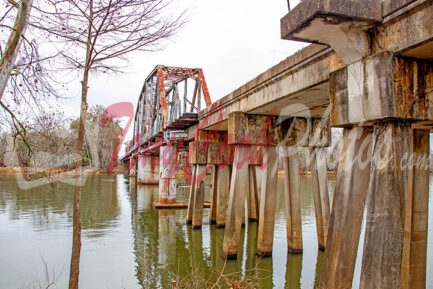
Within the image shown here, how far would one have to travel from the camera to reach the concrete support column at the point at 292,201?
397 inches

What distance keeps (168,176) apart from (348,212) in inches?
628

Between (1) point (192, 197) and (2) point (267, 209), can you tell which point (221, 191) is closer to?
(1) point (192, 197)

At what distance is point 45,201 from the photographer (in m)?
22.3

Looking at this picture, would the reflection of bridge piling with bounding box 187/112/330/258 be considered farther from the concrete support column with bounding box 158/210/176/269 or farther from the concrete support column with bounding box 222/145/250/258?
the concrete support column with bounding box 158/210/176/269

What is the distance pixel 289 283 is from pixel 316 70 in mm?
4822

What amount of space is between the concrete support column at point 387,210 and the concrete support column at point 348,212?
0.47 metres

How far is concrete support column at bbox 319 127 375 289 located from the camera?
4773 millimetres

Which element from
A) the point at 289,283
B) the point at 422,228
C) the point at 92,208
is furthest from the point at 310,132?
the point at 92,208

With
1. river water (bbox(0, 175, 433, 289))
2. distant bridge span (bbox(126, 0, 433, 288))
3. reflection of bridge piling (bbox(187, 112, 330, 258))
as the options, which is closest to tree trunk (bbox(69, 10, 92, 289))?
river water (bbox(0, 175, 433, 289))

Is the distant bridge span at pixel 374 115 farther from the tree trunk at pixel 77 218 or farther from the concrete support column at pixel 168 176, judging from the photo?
the concrete support column at pixel 168 176

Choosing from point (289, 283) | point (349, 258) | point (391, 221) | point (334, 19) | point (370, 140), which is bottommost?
point (289, 283)

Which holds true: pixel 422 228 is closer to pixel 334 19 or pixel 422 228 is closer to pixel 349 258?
pixel 349 258

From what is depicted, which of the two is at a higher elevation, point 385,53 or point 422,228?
point 385,53

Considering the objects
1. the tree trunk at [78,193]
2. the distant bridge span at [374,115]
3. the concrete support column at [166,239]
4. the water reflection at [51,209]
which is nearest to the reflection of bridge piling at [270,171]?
the concrete support column at [166,239]
